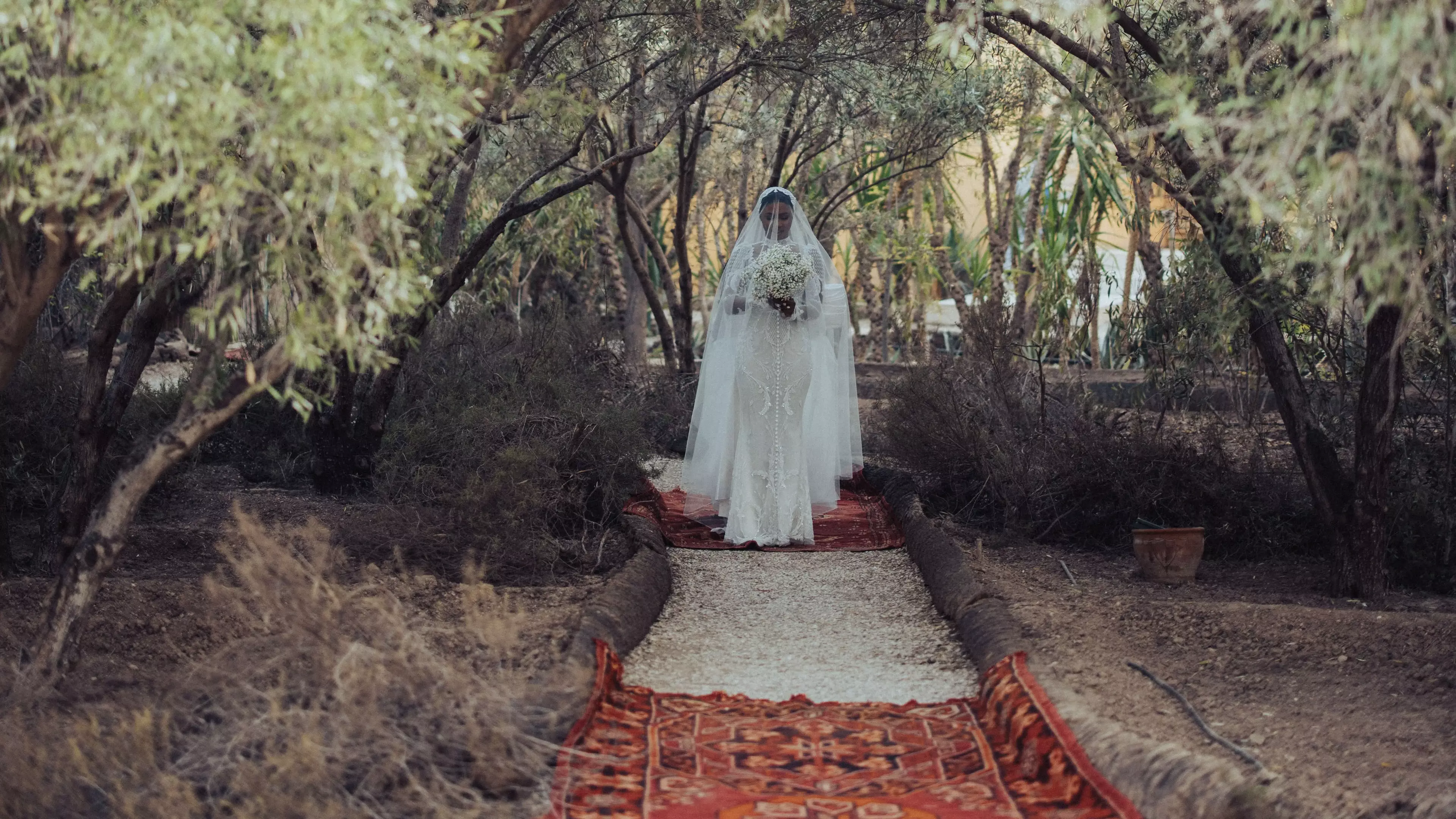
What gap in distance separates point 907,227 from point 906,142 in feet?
16.9

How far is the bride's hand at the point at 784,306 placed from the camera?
7.81 metres

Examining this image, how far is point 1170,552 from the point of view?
6.54 meters

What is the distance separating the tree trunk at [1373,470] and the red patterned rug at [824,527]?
8.65 ft

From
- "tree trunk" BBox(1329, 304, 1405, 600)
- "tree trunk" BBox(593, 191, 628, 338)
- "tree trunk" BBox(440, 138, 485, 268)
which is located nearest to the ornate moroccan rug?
"tree trunk" BBox(1329, 304, 1405, 600)

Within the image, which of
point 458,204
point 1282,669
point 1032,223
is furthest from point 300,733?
point 1032,223

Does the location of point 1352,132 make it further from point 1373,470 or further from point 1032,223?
point 1032,223

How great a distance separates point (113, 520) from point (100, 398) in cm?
145

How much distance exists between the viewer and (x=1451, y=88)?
296cm

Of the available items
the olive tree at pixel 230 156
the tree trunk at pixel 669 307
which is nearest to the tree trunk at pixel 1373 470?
the olive tree at pixel 230 156

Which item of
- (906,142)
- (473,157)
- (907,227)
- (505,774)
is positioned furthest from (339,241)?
(907,227)

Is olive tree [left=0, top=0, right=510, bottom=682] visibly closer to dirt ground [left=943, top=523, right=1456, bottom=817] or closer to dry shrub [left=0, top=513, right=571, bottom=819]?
dry shrub [left=0, top=513, right=571, bottom=819]

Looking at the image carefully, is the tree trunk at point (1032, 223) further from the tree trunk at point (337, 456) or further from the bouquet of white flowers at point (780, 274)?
the tree trunk at point (337, 456)

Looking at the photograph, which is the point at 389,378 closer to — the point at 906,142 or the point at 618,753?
the point at 618,753

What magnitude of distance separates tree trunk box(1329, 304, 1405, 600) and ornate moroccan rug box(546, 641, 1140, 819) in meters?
2.17
